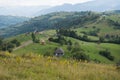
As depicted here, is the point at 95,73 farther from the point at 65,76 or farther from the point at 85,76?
the point at 65,76

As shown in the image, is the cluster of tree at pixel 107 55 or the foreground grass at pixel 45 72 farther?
the cluster of tree at pixel 107 55

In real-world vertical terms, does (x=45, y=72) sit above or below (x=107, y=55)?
above

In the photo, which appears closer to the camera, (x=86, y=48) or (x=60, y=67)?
(x=60, y=67)

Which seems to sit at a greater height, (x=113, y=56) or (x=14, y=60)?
(x=14, y=60)

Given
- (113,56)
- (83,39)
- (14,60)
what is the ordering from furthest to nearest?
(83,39) < (113,56) < (14,60)

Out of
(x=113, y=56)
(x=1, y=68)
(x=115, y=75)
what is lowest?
(x=113, y=56)

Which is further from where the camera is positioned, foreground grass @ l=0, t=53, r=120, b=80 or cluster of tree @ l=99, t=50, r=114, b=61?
cluster of tree @ l=99, t=50, r=114, b=61

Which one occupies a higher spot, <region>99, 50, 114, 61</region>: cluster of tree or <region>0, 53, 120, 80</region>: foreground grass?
<region>0, 53, 120, 80</region>: foreground grass

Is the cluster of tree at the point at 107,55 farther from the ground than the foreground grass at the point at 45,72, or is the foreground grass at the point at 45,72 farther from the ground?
the foreground grass at the point at 45,72

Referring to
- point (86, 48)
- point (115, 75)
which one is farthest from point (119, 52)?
point (115, 75)

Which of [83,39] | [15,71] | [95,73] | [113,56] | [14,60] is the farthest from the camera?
[83,39]

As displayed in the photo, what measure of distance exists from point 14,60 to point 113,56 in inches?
5167

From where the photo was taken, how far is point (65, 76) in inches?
398

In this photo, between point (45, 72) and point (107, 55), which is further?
point (107, 55)
